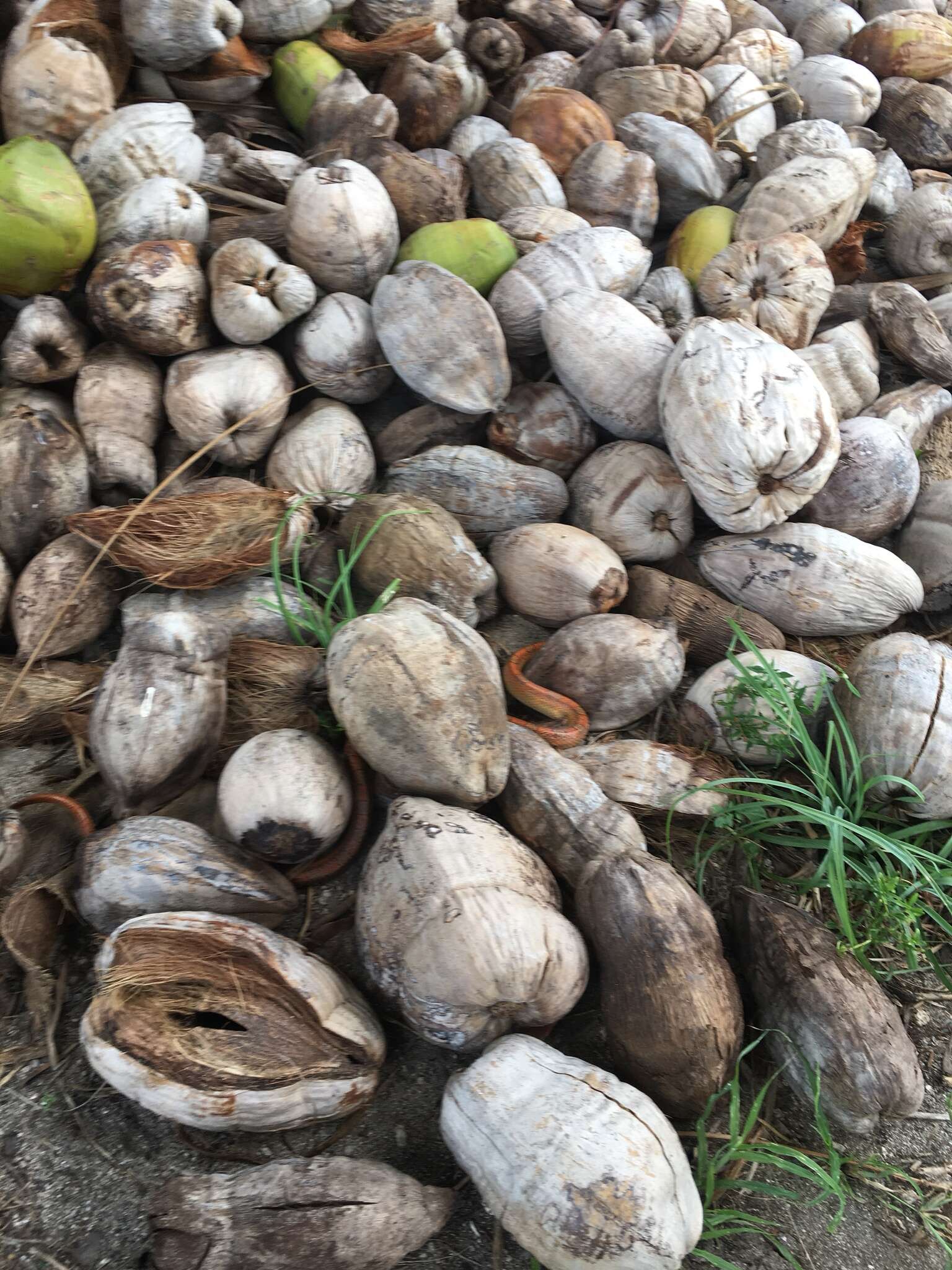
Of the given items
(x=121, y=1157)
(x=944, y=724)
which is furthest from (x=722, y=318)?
(x=121, y=1157)

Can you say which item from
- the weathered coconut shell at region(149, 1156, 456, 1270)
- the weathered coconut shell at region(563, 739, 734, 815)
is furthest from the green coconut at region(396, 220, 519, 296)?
the weathered coconut shell at region(149, 1156, 456, 1270)

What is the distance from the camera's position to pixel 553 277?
245 centimetres

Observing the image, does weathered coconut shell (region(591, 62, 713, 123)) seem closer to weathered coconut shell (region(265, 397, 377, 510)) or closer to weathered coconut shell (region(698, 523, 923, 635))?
weathered coconut shell (region(265, 397, 377, 510))

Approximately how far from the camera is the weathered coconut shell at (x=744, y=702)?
6.30ft

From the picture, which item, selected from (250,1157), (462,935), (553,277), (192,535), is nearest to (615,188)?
(553,277)

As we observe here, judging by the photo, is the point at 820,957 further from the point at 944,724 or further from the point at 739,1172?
the point at 944,724

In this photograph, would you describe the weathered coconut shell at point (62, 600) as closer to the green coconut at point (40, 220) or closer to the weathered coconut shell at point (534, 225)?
the green coconut at point (40, 220)

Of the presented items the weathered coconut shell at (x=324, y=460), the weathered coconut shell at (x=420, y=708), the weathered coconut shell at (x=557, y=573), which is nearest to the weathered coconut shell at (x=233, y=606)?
the weathered coconut shell at (x=324, y=460)

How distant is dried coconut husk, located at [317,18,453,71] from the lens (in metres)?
2.95

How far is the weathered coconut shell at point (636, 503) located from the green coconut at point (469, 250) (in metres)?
0.64

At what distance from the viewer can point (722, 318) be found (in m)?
2.56

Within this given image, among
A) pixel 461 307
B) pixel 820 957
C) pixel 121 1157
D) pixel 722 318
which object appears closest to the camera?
pixel 121 1157

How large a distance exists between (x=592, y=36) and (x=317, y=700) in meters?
2.84

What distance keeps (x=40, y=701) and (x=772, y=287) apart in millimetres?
2176
